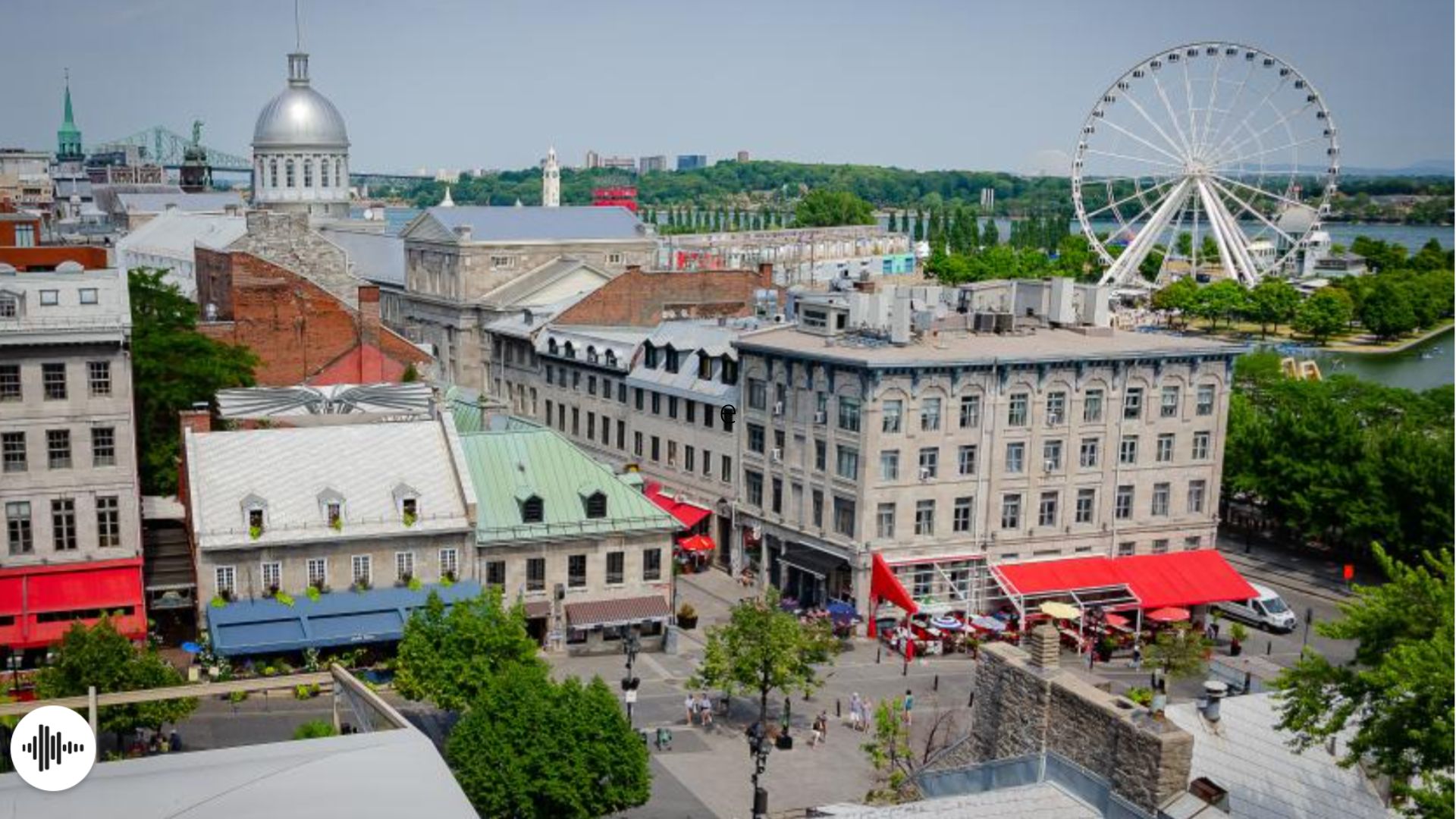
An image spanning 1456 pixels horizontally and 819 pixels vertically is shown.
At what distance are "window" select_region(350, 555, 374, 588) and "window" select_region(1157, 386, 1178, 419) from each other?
27209mm

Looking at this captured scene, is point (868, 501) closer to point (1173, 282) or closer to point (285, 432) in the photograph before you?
point (285, 432)

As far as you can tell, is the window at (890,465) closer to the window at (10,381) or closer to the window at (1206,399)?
the window at (1206,399)

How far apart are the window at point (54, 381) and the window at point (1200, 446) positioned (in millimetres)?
36669

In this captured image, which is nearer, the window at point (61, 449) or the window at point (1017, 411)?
the window at point (61, 449)

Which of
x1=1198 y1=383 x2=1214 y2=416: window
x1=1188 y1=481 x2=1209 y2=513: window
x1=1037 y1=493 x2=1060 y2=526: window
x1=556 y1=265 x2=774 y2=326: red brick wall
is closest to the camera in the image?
x1=1037 y1=493 x2=1060 y2=526: window

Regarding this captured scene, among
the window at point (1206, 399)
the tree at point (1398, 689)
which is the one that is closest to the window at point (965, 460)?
the window at point (1206, 399)

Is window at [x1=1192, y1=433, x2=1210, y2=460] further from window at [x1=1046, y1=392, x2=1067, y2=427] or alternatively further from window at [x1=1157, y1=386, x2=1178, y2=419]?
window at [x1=1046, y1=392, x2=1067, y2=427]

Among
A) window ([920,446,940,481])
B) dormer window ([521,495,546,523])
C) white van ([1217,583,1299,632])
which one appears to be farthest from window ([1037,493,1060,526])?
dormer window ([521,495,546,523])

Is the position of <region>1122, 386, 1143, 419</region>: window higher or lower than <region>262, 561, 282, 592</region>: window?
higher

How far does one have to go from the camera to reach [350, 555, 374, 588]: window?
4403 centimetres

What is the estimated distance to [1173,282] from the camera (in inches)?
5979

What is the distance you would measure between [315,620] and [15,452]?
30.4 feet

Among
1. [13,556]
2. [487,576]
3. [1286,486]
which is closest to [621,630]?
[487,576]

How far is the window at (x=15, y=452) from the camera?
42.0m
